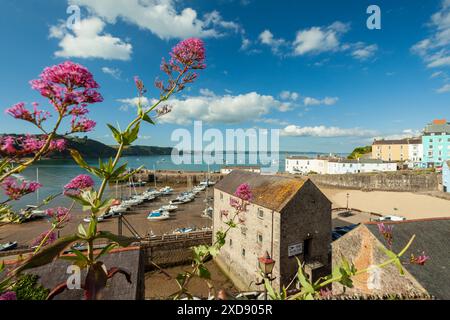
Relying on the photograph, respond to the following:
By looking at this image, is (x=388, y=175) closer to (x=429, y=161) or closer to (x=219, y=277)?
(x=429, y=161)

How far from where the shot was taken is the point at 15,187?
2.32m

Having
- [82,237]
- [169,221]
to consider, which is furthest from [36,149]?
[169,221]

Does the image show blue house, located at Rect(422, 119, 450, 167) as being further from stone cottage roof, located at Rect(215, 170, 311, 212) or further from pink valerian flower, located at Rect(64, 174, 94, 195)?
pink valerian flower, located at Rect(64, 174, 94, 195)

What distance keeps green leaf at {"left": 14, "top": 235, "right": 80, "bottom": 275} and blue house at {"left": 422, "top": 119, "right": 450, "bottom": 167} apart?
337 ft

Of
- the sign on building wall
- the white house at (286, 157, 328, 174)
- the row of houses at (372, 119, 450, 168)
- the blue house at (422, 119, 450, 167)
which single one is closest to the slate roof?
the sign on building wall

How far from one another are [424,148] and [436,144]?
3.62 meters

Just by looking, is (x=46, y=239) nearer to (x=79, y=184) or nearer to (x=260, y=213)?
(x=79, y=184)

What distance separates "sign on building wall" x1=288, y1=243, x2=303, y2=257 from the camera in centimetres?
1625

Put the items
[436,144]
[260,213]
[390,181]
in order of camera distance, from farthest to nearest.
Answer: [436,144]
[390,181]
[260,213]

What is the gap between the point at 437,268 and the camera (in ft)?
31.6

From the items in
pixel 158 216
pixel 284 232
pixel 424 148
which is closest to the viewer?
pixel 284 232

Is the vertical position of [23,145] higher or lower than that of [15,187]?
higher

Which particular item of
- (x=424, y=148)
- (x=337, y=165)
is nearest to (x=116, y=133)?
(x=337, y=165)
